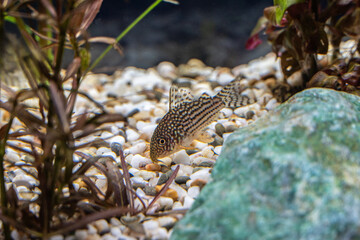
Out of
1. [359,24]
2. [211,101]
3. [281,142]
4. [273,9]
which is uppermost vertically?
[273,9]

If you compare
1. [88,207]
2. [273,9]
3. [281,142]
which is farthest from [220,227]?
[273,9]

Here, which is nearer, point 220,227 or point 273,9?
point 220,227

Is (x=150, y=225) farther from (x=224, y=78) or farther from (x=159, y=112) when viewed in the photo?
(x=224, y=78)

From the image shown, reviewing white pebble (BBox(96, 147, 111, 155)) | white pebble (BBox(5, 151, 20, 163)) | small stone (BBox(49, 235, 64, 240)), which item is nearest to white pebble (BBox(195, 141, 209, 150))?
white pebble (BBox(96, 147, 111, 155))

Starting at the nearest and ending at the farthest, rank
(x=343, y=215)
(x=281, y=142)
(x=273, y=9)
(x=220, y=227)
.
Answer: (x=343, y=215)
(x=220, y=227)
(x=281, y=142)
(x=273, y=9)

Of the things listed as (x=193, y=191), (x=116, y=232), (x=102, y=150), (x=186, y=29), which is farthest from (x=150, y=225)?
(x=186, y=29)

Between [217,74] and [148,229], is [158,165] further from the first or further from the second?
[217,74]

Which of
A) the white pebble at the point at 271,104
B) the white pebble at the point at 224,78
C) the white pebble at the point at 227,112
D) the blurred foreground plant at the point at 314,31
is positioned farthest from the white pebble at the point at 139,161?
the white pebble at the point at 224,78
